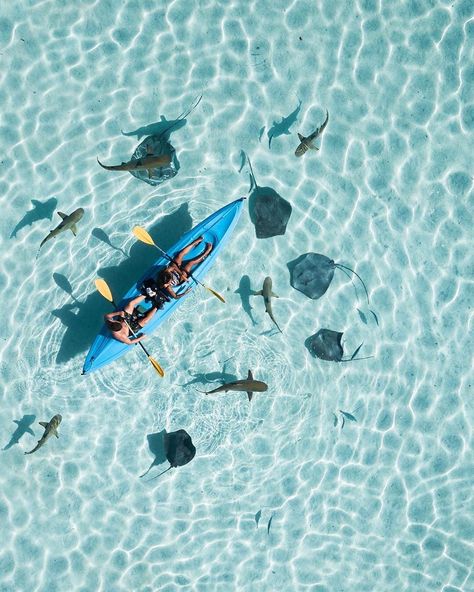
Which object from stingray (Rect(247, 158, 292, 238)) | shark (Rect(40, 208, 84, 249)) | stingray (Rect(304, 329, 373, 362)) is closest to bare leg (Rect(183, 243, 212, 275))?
stingray (Rect(247, 158, 292, 238))

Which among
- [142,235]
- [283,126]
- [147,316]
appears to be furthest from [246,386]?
[283,126]

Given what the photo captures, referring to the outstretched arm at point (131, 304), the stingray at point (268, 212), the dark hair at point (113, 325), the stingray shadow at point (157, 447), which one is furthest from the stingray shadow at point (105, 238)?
the stingray shadow at point (157, 447)

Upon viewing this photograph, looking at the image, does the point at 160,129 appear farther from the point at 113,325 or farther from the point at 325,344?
the point at 325,344

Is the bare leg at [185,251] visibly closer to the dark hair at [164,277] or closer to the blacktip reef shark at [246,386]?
the dark hair at [164,277]

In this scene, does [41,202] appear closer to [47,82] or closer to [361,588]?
[47,82]

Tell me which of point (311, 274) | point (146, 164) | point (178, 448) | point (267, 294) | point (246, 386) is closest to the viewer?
point (146, 164)

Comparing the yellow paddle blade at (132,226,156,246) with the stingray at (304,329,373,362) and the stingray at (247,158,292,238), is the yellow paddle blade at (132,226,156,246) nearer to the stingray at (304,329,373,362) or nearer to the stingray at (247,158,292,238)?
the stingray at (247,158,292,238)
